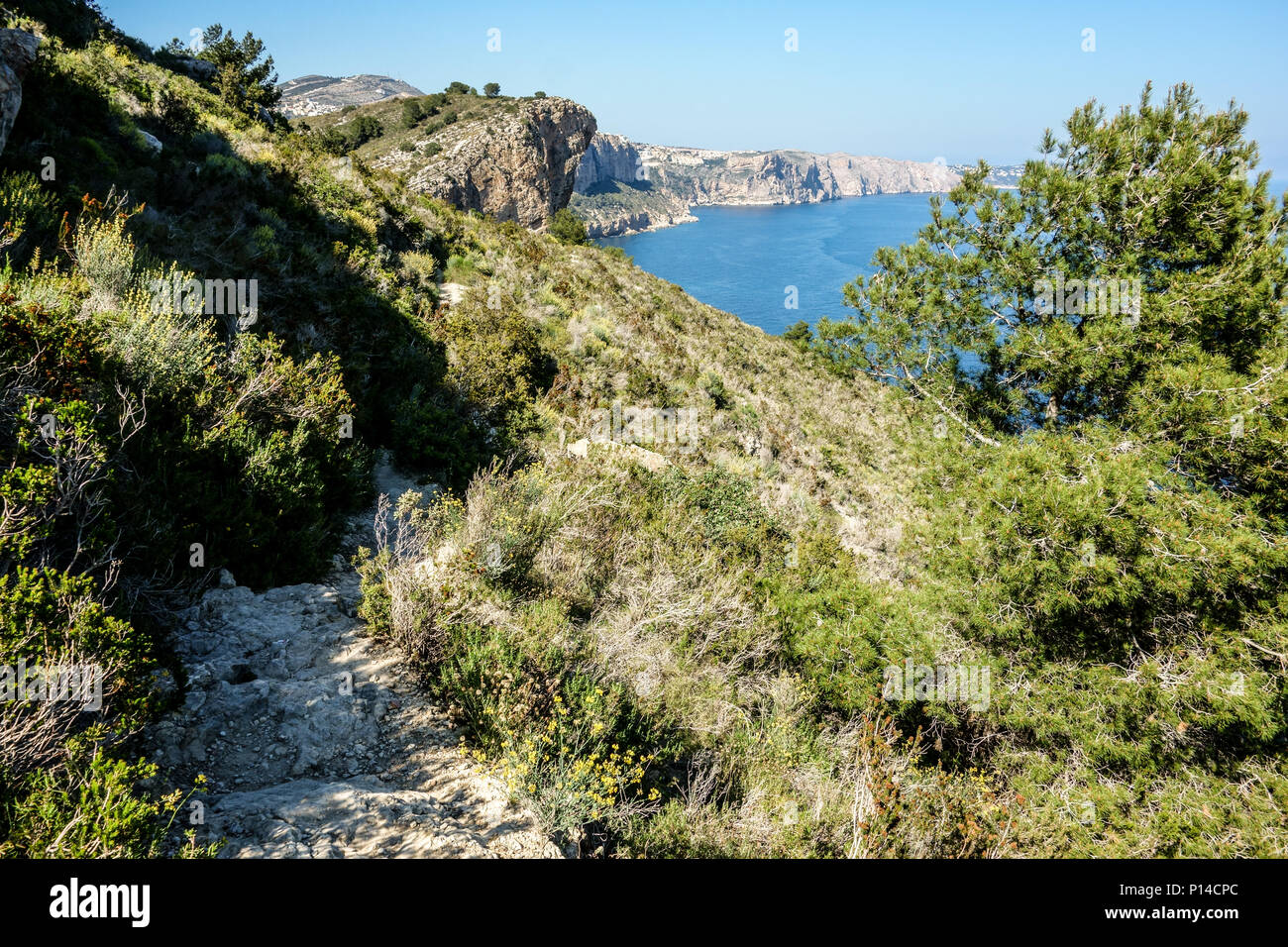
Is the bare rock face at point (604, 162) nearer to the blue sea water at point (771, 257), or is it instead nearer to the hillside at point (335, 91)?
the blue sea water at point (771, 257)

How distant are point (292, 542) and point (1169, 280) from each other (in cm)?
1139

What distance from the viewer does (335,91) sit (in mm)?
140250

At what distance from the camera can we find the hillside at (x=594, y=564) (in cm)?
345

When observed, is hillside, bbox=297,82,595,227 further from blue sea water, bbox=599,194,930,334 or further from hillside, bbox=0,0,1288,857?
hillside, bbox=0,0,1288,857

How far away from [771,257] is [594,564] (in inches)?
3834

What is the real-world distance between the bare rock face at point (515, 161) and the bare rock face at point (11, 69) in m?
48.6

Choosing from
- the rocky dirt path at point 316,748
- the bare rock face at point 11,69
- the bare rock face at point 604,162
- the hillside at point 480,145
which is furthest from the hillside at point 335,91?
the rocky dirt path at point 316,748

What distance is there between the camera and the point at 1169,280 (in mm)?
7762

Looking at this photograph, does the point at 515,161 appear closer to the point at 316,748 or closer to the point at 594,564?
the point at 594,564

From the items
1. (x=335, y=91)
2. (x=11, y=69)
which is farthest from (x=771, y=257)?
(x=335, y=91)

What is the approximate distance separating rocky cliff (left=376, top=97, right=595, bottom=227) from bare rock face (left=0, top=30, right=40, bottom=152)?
48.0 meters
